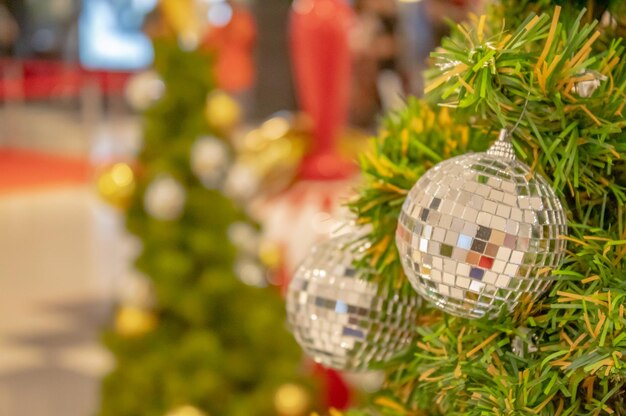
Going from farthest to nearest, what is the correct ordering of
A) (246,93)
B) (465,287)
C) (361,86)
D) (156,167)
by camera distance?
(246,93), (361,86), (156,167), (465,287)

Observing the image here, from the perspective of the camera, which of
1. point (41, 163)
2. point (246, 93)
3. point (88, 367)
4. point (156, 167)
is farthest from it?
point (246, 93)

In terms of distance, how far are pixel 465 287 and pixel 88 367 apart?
2.30 m

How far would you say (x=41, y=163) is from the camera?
16.3 feet

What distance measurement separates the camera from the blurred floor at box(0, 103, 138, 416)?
230 centimetres

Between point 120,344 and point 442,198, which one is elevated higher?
point 442,198

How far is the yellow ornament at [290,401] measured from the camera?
1419mm

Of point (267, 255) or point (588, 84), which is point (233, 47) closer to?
point (267, 255)

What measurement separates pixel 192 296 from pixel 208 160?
24 centimetres

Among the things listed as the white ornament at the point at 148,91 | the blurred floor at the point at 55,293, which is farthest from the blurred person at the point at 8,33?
the white ornament at the point at 148,91

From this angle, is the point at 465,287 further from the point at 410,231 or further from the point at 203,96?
the point at 203,96

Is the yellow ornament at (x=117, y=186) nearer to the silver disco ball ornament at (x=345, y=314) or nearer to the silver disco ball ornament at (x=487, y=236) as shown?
the silver disco ball ornament at (x=345, y=314)

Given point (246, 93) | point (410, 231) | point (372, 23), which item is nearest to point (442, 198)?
point (410, 231)

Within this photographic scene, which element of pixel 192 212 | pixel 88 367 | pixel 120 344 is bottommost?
pixel 88 367

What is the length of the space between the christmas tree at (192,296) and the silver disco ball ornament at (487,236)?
3.48ft
